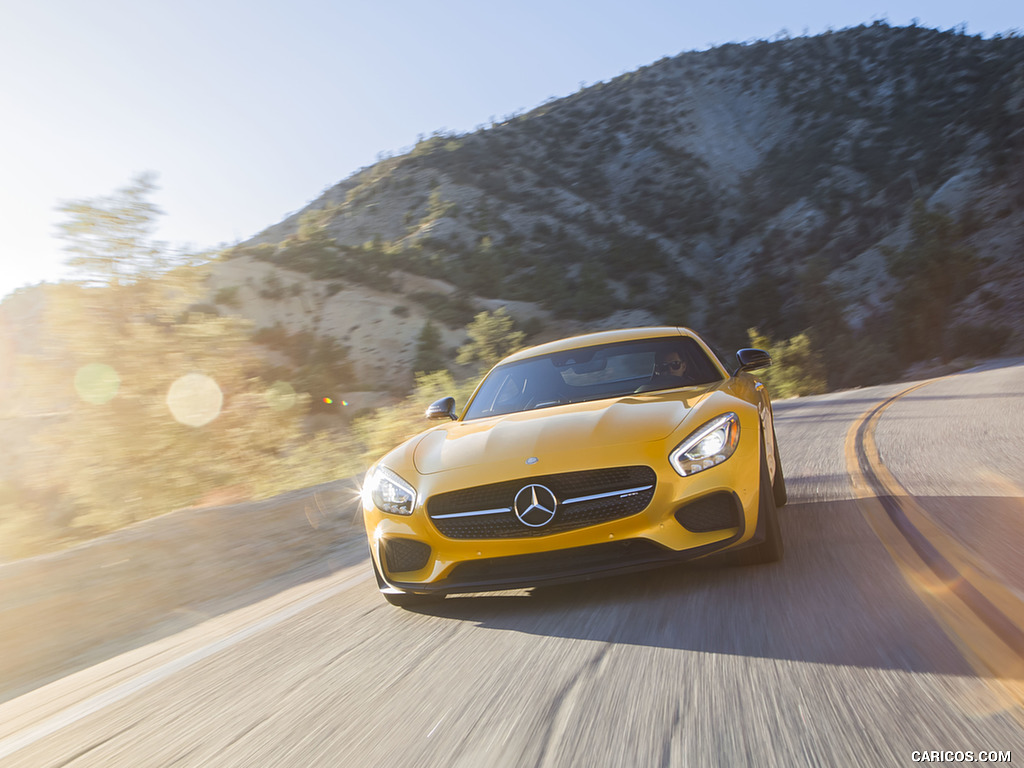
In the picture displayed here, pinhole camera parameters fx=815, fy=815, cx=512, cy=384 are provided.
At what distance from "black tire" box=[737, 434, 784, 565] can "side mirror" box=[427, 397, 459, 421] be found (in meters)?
2.30

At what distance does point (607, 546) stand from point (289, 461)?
15045 mm

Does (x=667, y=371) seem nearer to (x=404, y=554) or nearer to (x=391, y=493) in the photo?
(x=391, y=493)

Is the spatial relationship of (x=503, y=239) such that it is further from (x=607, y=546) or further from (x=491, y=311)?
(x=607, y=546)

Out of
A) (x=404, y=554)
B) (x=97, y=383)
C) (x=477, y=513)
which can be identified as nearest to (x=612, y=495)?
(x=477, y=513)

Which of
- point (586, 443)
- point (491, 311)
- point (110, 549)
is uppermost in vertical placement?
point (586, 443)

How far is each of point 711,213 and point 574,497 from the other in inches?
3061

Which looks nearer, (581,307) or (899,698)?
(899,698)

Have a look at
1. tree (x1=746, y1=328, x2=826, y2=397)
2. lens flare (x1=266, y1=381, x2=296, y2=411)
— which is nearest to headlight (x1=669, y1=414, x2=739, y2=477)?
lens flare (x1=266, y1=381, x2=296, y2=411)

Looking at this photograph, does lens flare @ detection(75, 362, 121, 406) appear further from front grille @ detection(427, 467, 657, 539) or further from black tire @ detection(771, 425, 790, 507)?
front grille @ detection(427, 467, 657, 539)

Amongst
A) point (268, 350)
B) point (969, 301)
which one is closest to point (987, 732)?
point (268, 350)

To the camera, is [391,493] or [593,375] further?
[593,375]

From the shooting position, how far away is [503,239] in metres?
69.2

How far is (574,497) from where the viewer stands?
3840mm

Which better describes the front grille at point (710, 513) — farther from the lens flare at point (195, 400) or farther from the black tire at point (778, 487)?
the lens flare at point (195, 400)
